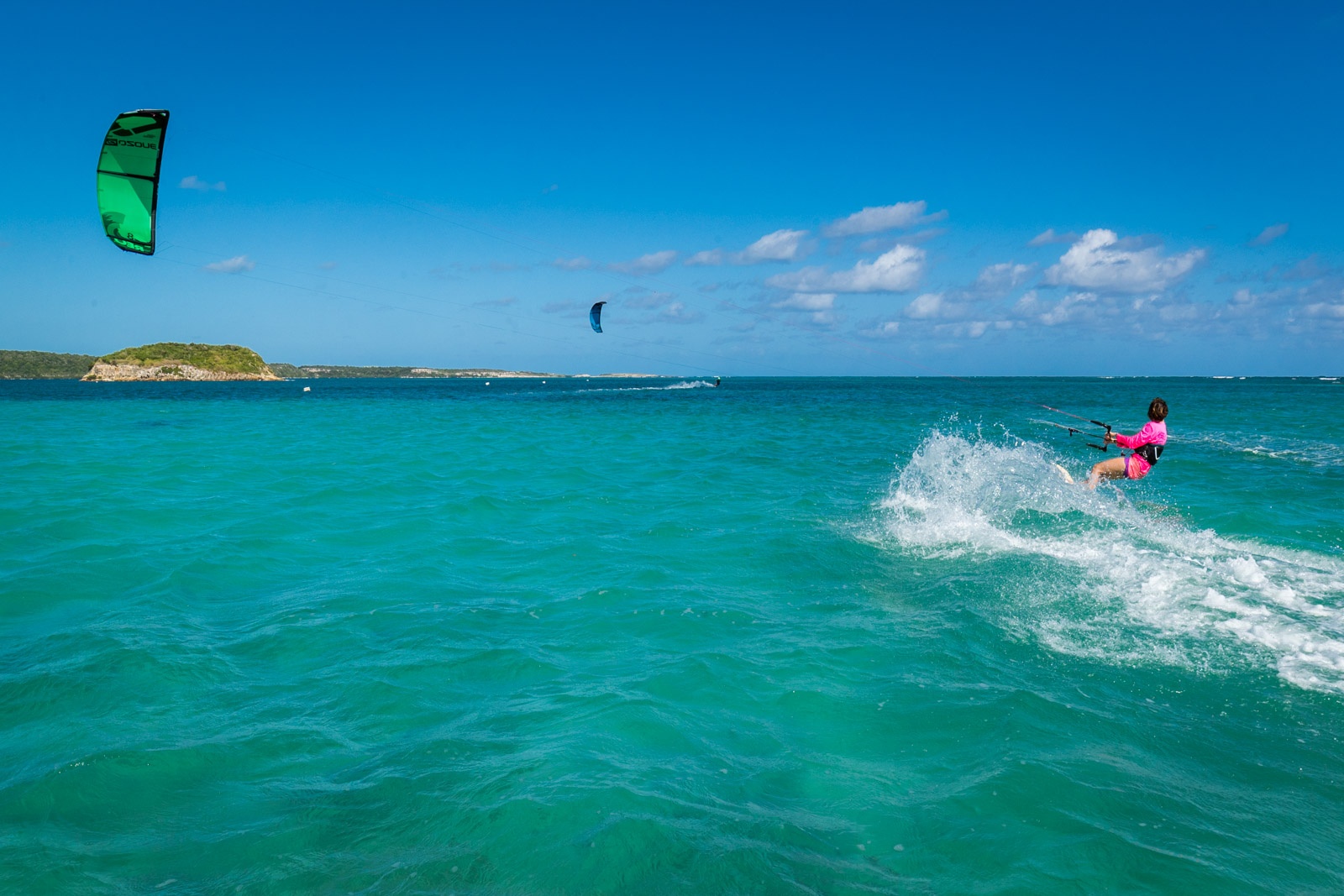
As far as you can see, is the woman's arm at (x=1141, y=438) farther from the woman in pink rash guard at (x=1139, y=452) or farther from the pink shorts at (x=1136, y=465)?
the pink shorts at (x=1136, y=465)

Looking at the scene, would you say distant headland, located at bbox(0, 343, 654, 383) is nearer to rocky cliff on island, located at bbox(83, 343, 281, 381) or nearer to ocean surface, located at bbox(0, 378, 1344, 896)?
rocky cliff on island, located at bbox(83, 343, 281, 381)

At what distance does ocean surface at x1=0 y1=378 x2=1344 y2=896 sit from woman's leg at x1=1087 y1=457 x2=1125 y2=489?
0.28 metres

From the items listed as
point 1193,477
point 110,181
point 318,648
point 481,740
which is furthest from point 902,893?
point 1193,477

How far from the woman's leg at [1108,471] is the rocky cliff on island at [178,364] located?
148m

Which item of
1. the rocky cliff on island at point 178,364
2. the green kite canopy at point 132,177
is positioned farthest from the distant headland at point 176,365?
the green kite canopy at point 132,177

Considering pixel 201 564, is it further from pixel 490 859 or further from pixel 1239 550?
pixel 1239 550

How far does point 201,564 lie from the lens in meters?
9.85

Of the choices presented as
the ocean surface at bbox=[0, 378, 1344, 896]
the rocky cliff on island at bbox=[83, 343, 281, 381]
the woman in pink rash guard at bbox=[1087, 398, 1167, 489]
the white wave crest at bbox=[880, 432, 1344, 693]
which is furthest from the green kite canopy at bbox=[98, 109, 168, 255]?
the rocky cliff on island at bbox=[83, 343, 281, 381]

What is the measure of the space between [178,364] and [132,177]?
456ft

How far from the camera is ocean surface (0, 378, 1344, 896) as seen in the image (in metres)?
4.11

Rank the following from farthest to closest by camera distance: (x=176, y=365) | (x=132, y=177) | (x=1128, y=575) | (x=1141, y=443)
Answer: (x=176, y=365) → (x=1141, y=443) → (x=132, y=177) → (x=1128, y=575)

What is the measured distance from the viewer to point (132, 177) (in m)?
12.9

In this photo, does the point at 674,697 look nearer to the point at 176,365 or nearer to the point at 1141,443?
the point at 1141,443

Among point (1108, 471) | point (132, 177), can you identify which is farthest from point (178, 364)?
point (1108, 471)
